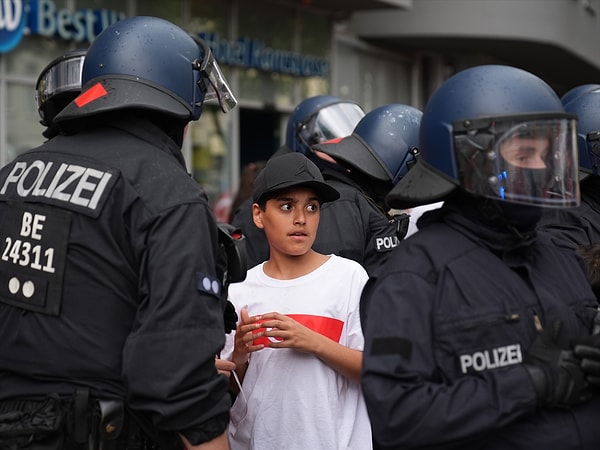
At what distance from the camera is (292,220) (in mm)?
3389

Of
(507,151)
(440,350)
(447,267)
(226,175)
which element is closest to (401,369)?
(440,350)

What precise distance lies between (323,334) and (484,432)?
100cm

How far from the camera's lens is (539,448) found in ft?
7.71

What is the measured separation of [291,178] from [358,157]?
108cm

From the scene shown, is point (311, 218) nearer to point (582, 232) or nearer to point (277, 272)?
point (277, 272)

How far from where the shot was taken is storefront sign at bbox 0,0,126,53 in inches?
373

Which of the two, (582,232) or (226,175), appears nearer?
(582,232)

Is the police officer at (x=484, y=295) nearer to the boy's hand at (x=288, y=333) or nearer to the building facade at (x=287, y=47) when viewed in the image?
the boy's hand at (x=288, y=333)

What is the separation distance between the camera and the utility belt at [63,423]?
2.62m

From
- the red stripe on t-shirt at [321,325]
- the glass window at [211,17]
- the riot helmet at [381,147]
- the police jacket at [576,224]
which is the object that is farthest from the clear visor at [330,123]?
the glass window at [211,17]

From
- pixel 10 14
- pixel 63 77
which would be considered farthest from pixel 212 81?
pixel 10 14

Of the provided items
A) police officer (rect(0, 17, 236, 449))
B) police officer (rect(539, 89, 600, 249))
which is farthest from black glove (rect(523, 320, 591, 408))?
police officer (rect(539, 89, 600, 249))

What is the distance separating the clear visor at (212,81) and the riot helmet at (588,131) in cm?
170

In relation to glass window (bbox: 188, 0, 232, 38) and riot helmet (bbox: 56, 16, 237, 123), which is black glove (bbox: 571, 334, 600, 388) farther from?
glass window (bbox: 188, 0, 232, 38)
